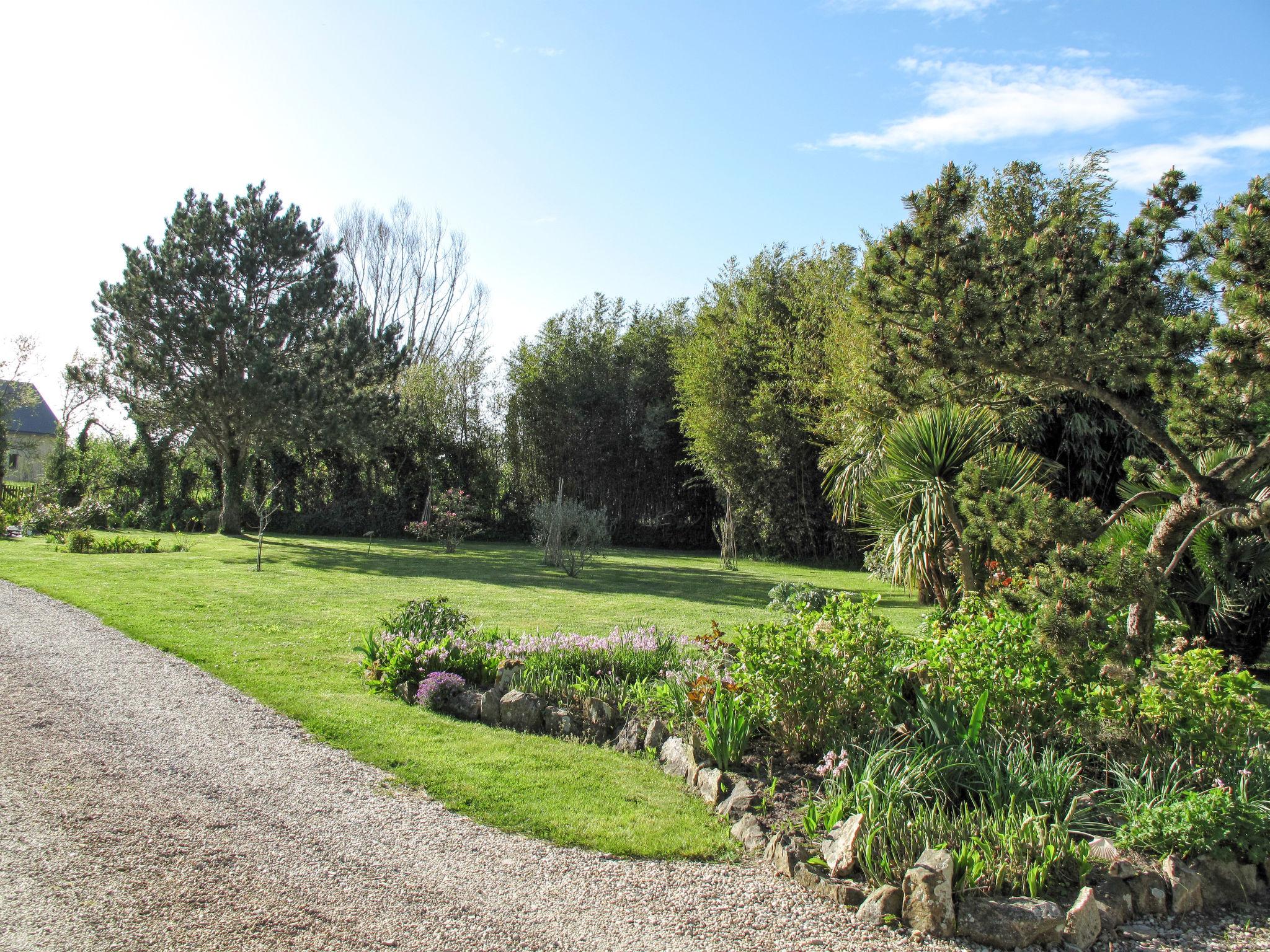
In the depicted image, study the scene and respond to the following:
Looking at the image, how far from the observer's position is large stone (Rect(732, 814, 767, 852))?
305 cm

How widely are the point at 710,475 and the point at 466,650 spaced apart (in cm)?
1389

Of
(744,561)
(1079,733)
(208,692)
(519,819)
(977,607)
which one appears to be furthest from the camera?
(744,561)

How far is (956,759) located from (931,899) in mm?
867

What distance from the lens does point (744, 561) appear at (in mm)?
17594

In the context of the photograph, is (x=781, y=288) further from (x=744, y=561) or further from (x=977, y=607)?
(x=977, y=607)

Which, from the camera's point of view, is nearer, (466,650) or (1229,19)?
(1229,19)

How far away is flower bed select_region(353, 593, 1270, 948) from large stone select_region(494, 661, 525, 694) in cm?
2

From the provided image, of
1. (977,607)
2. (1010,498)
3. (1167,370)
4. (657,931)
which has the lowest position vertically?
(657,931)

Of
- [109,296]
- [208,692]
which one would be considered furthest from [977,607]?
[109,296]

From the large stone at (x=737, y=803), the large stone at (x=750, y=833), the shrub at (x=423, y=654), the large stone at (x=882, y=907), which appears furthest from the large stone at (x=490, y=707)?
the large stone at (x=882, y=907)

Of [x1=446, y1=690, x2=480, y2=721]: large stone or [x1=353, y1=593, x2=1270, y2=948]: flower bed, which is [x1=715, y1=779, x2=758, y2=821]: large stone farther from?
[x1=446, y1=690, x2=480, y2=721]: large stone

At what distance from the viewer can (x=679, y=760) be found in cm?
385

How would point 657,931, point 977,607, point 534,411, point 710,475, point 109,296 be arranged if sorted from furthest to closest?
point 534,411, point 710,475, point 109,296, point 977,607, point 657,931

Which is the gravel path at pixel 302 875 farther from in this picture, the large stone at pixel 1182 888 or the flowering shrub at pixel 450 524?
the flowering shrub at pixel 450 524
